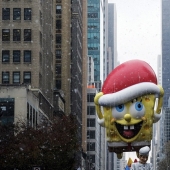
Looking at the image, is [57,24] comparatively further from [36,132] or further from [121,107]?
[121,107]

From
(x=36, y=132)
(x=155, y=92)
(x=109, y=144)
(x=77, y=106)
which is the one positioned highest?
(x=155, y=92)

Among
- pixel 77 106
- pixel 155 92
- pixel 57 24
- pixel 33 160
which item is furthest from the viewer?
pixel 77 106

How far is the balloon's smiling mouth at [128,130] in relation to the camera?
19.0m

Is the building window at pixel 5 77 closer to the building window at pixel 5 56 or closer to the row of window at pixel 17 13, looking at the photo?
the building window at pixel 5 56

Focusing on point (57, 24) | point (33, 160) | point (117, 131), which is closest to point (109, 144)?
point (117, 131)

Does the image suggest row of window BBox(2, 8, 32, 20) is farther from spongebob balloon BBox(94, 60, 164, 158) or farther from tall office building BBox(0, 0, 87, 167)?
spongebob balloon BBox(94, 60, 164, 158)

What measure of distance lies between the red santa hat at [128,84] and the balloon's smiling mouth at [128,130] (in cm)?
61

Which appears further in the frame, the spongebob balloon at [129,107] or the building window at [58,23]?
the building window at [58,23]

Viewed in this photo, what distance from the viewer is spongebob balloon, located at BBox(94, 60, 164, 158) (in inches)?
744

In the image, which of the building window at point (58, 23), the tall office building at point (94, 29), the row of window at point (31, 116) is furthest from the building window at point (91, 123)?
the row of window at point (31, 116)

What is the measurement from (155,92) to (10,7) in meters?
46.9

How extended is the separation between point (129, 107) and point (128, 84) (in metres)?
0.60

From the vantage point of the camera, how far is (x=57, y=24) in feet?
332

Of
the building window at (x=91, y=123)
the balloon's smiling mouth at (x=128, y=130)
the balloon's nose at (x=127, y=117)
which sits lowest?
the building window at (x=91, y=123)
